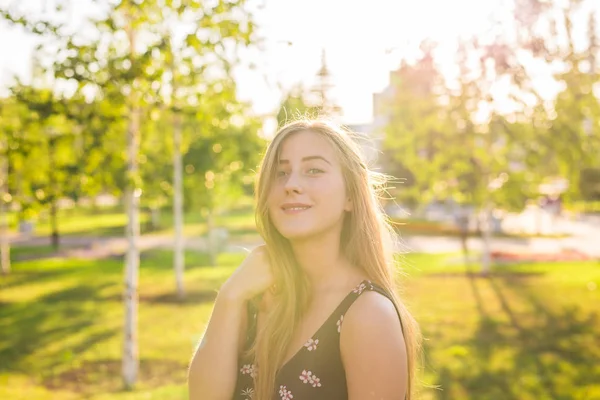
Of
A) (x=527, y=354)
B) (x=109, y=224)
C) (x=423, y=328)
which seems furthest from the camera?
(x=109, y=224)

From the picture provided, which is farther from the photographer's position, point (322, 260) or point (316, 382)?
point (322, 260)

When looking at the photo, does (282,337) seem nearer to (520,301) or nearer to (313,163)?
(313,163)

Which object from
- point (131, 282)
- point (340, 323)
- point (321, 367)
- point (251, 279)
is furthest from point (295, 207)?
point (131, 282)

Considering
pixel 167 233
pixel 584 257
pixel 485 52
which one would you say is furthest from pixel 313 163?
pixel 167 233

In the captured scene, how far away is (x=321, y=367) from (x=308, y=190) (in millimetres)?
651

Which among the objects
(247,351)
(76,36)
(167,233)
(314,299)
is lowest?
(167,233)

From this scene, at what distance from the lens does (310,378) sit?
221cm

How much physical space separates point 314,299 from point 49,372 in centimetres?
860

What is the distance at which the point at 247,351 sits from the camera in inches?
98.3

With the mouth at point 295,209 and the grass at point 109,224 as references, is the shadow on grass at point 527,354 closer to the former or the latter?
the mouth at point 295,209

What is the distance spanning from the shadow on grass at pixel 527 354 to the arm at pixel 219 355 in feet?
19.9

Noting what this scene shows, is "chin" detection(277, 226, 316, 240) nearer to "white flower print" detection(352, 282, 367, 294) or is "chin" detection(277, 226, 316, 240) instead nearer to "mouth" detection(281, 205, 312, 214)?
"mouth" detection(281, 205, 312, 214)

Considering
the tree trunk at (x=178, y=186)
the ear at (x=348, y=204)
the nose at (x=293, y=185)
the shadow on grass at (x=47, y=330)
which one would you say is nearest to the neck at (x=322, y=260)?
the ear at (x=348, y=204)

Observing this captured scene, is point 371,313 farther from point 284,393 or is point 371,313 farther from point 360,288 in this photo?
point 284,393
